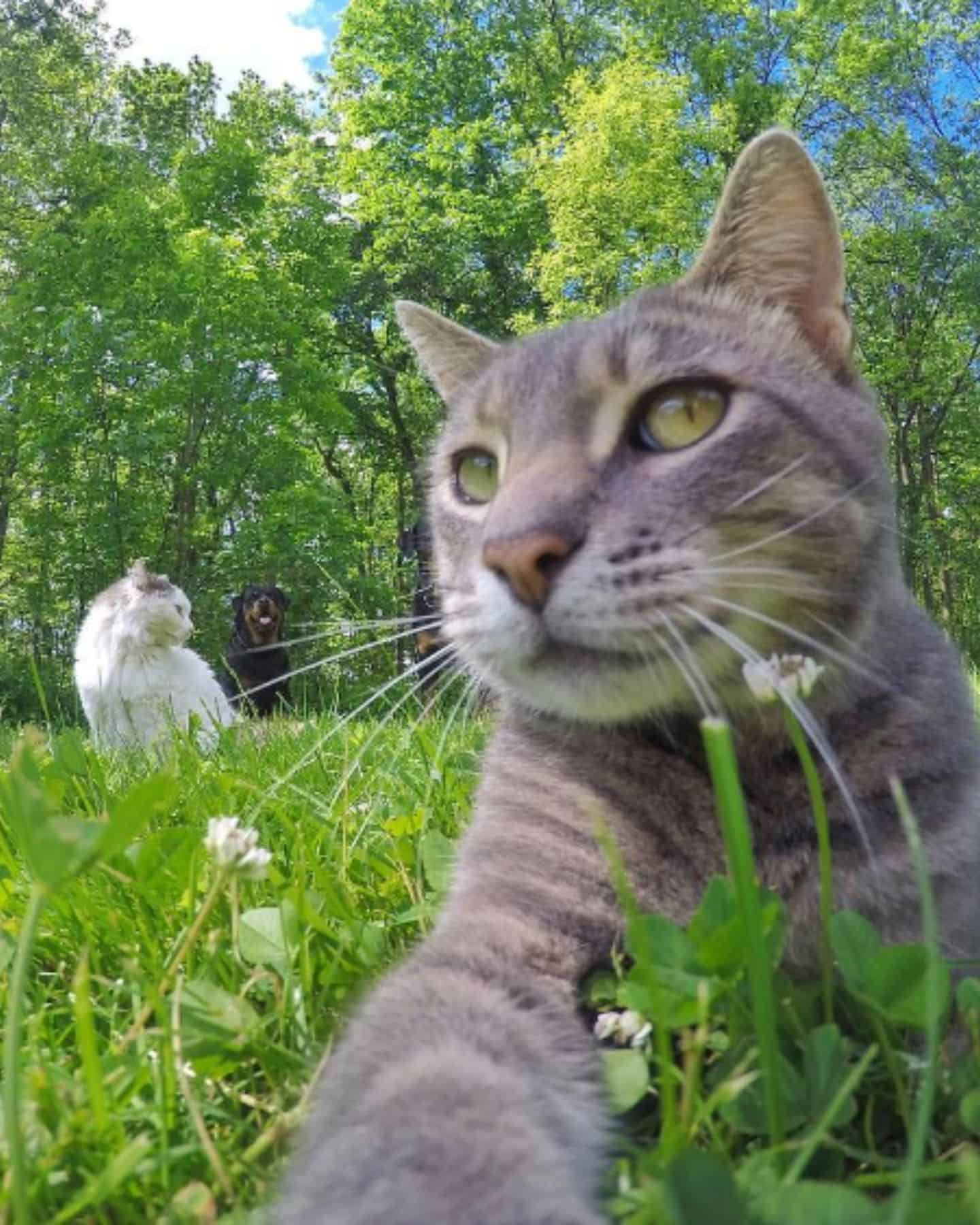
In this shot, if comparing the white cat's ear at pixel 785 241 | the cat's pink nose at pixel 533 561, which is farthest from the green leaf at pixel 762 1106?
the white cat's ear at pixel 785 241

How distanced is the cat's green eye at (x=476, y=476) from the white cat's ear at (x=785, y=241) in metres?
0.60

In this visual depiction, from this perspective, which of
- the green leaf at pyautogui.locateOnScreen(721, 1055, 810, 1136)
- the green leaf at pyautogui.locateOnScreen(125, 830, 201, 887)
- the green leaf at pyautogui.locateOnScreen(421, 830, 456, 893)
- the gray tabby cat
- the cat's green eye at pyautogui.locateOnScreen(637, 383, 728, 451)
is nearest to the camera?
the green leaf at pyautogui.locateOnScreen(721, 1055, 810, 1136)

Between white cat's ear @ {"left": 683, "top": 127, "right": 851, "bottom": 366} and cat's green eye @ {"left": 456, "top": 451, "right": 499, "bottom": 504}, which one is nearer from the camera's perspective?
white cat's ear @ {"left": 683, "top": 127, "right": 851, "bottom": 366}

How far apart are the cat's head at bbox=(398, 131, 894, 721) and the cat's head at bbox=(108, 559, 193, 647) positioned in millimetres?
6303

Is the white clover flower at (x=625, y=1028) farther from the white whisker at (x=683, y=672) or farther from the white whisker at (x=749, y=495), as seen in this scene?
the white whisker at (x=749, y=495)

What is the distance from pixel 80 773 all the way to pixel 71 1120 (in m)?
1.97

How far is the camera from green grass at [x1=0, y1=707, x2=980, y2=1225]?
0.86 m

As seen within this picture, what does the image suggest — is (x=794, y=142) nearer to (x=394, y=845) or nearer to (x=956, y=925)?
(x=956, y=925)

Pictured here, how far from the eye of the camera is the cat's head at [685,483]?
1498 millimetres

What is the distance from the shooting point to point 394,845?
2.14m

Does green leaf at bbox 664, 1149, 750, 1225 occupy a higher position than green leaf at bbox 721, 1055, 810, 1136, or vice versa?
green leaf at bbox 664, 1149, 750, 1225

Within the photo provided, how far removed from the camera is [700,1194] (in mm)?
725

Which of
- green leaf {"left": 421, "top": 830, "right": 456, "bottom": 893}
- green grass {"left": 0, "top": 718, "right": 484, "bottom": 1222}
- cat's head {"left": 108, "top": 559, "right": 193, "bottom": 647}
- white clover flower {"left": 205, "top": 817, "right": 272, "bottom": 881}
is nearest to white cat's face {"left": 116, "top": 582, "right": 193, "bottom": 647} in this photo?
cat's head {"left": 108, "top": 559, "right": 193, "bottom": 647}

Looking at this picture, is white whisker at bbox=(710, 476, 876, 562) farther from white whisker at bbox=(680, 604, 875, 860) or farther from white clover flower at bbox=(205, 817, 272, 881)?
white clover flower at bbox=(205, 817, 272, 881)
